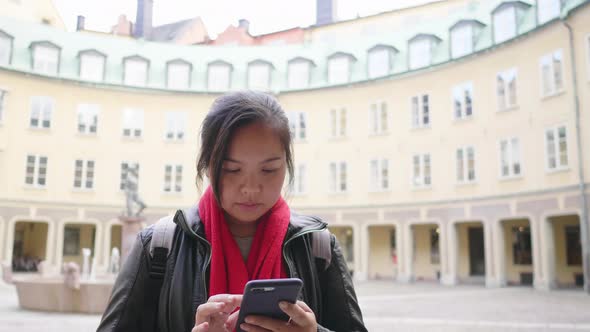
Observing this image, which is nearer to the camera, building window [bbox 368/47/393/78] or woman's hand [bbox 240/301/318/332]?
woman's hand [bbox 240/301/318/332]

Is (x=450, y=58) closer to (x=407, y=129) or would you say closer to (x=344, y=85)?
(x=407, y=129)

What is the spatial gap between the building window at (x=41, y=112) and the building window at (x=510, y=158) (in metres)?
25.2

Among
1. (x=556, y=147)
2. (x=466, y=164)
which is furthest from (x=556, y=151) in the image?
(x=466, y=164)

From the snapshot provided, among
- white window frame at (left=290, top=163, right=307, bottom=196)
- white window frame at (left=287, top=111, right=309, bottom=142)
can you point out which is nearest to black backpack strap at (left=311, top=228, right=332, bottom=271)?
white window frame at (left=290, top=163, right=307, bottom=196)

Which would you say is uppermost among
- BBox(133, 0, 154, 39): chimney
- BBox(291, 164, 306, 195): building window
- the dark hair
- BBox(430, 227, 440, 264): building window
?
BBox(133, 0, 154, 39): chimney

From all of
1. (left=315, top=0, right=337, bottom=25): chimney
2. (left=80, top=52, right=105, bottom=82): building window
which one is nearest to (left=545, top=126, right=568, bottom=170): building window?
(left=315, top=0, right=337, bottom=25): chimney

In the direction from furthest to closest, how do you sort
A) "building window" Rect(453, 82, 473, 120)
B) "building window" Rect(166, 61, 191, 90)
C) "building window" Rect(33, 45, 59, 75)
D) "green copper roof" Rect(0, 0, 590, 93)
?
"building window" Rect(166, 61, 191, 90) < "building window" Rect(33, 45, 59, 75) < "green copper roof" Rect(0, 0, 590, 93) < "building window" Rect(453, 82, 473, 120)

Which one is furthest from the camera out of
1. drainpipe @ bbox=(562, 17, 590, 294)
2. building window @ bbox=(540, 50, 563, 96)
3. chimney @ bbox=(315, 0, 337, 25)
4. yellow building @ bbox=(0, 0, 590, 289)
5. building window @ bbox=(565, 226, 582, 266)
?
chimney @ bbox=(315, 0, 337, 25)

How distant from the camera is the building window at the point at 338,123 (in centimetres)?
3328

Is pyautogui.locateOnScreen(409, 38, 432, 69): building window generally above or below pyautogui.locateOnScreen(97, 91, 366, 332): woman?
above

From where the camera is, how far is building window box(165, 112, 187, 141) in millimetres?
34656

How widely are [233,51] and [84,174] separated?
13.2 metres

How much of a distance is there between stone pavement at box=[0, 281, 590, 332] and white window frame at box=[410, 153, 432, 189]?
8.77 m

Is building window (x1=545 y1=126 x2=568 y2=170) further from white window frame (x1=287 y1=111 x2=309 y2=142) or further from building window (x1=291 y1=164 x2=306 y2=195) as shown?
white window frame (x1=287 y1=111 x2=309 y2=142)
